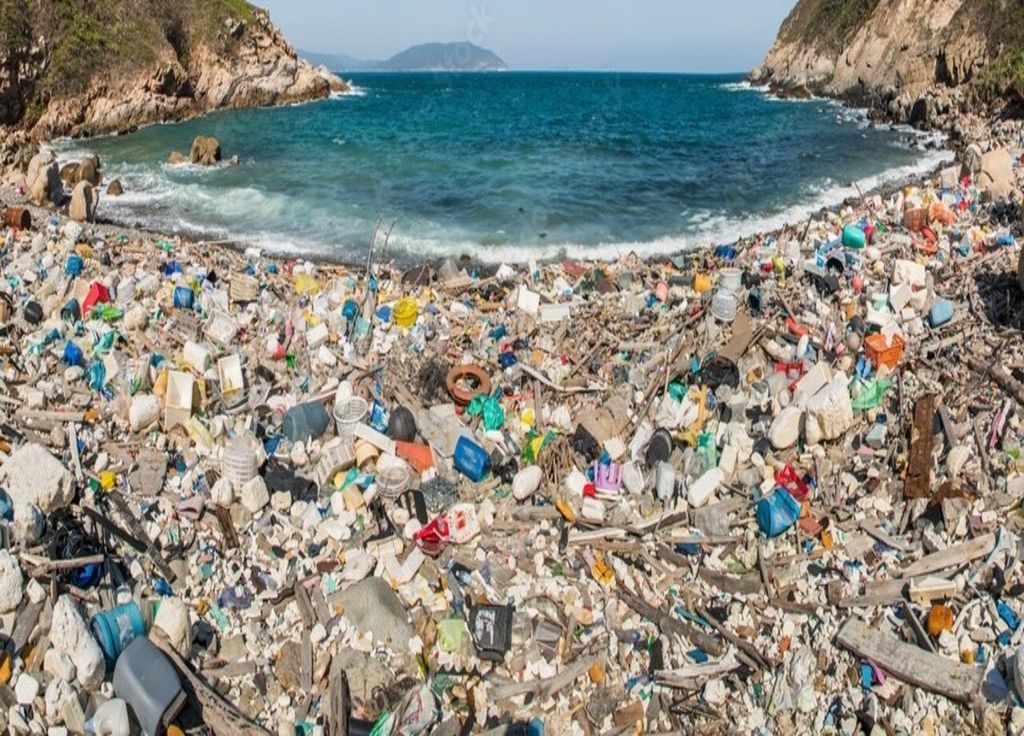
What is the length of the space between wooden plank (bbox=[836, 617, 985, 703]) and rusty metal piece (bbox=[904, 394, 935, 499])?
161cm

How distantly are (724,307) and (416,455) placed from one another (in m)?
4.26

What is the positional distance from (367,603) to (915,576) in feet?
13.6

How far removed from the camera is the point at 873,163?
2459cm

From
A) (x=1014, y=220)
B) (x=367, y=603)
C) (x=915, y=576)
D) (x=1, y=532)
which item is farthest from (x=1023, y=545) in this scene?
(x=1014, y=220)

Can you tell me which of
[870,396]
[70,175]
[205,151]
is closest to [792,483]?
[870,396]

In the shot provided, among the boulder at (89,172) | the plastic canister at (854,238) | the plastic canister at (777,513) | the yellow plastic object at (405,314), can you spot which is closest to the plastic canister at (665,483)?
the plastic canister at (777,513)

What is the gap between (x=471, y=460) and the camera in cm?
650

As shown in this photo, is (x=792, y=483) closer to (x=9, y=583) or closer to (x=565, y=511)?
(x=565, y=511)

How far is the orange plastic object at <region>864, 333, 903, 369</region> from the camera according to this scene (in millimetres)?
7258

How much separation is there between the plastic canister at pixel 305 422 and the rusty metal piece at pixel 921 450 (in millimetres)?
5565

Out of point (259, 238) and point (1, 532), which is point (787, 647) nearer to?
point (1, 532)

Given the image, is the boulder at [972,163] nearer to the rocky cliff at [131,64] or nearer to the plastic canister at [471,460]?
the plastic canister at [471,460]

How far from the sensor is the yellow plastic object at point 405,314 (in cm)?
884

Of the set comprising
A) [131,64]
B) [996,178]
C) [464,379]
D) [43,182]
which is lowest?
[464,379]
